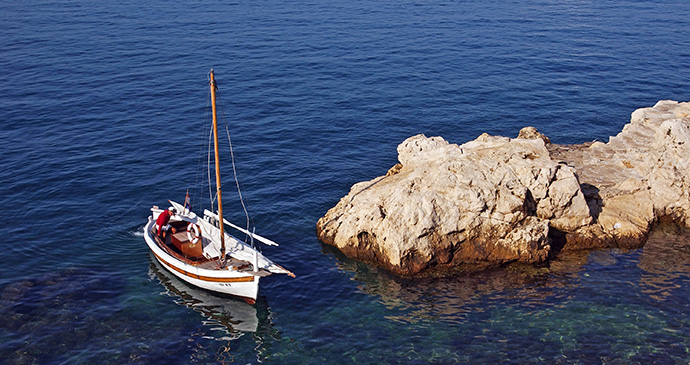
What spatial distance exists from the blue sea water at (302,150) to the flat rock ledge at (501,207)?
4.32 feet

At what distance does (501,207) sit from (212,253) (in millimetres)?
18884

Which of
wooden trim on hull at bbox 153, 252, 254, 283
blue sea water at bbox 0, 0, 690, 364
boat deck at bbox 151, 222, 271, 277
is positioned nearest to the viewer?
blue sea water at bbox 0, 0, 690, 364

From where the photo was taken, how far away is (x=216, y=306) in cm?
3459

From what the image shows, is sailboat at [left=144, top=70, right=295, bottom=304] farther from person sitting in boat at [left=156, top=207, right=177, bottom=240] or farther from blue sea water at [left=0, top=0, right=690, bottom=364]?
blue sea water at [left=0, top=0, right=690, bottom=364]

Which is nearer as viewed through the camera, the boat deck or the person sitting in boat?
the boat deck

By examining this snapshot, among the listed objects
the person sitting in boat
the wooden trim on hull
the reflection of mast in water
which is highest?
the person sitting in boat

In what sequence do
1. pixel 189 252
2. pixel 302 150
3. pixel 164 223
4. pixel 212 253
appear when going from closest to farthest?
pixel 212 253
pixel 189 252
pixel 164 223
pixel 302 150

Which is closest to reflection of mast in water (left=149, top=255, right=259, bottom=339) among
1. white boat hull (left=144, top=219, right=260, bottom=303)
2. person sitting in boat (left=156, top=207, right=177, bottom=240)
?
white boat hull (left=144, top=219, right=260, bottom=303)

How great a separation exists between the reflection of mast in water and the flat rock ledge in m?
8.04

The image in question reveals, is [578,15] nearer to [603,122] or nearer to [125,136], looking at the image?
[603,122]

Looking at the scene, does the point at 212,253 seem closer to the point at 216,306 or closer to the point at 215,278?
the point at 215,278

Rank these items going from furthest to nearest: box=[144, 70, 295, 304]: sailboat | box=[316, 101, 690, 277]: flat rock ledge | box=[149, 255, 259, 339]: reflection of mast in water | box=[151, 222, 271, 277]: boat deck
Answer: box=[316, 101, 690, 277]: flat rock ledge → box=[151, 222, 271, 277]: boat deck → box=[144, 70, 295, 304]: sailboat → box=[149, 255, 259, 339]: reflection of mast in water

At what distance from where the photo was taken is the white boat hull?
33.7 metres

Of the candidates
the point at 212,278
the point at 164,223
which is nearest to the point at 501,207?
the point at 212,278
